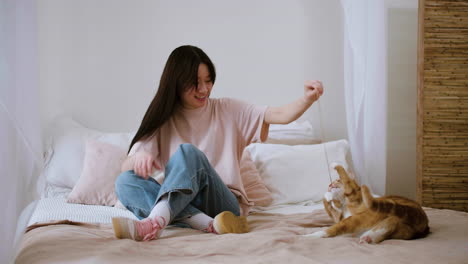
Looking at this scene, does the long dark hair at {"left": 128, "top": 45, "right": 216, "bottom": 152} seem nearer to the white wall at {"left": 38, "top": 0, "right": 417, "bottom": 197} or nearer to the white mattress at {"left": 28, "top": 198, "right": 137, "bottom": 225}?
the white mattress at {"left": 28, "top": 198, "right": 137, "bottom": 225}

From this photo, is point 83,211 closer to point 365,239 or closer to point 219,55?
point 365,239

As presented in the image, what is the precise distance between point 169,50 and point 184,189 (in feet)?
5.05

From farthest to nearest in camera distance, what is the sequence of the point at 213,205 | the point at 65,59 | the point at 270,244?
the point at 65,59 → the point at 213,205 → the point at 270,244

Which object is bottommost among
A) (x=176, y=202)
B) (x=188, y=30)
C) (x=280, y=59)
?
(x=176, y=202)

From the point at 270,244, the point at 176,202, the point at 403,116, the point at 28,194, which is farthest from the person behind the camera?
the point at 403,116

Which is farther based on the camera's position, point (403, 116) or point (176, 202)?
point (403, 116)

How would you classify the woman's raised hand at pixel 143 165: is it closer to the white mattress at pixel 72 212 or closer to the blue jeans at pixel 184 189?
the blue jeans at pixel 184 189

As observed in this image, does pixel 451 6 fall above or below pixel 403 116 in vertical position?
above

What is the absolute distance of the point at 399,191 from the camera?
10.3ft

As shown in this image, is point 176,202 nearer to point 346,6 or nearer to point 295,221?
point 295,221

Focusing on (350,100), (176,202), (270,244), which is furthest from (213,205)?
(350,100)

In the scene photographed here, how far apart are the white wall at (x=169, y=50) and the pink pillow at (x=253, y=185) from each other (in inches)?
31.3

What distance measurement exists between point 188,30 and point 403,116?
1.41 meters

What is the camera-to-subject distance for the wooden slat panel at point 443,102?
2.60 meters
